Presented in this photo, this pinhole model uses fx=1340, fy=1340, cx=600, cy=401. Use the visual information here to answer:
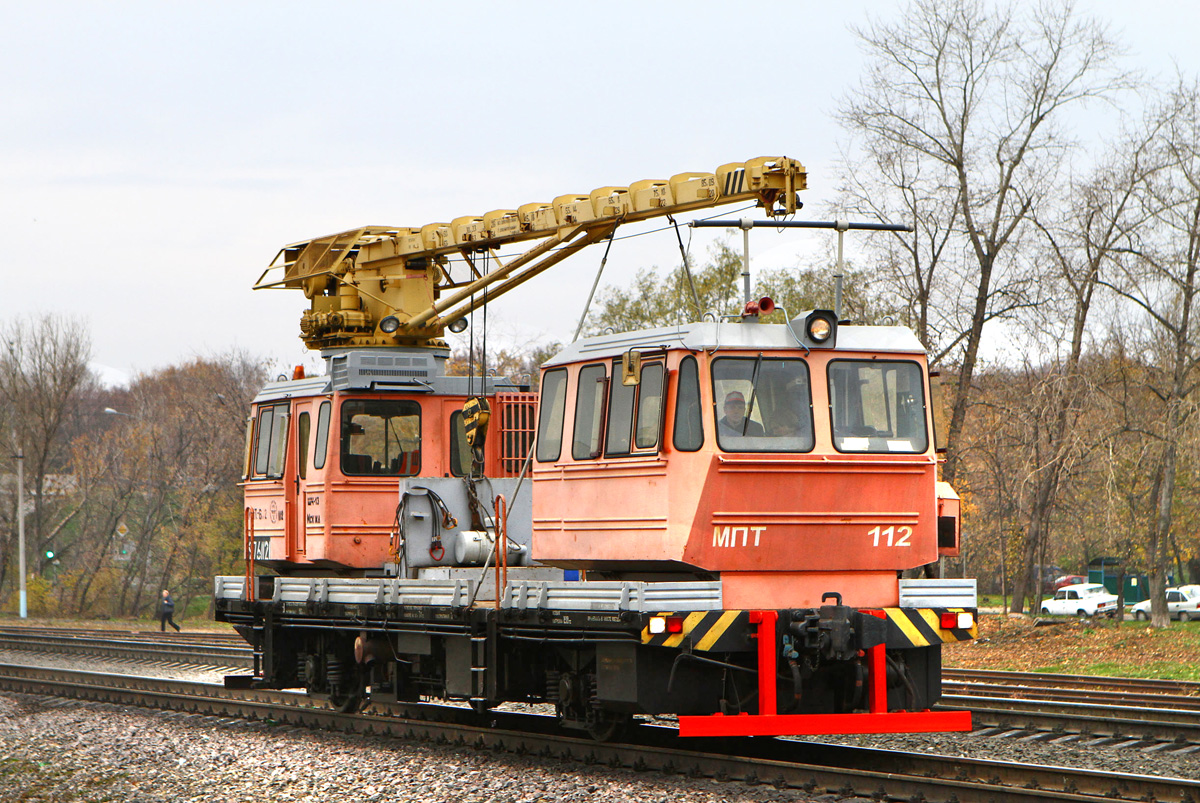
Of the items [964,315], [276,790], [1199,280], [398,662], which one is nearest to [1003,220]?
[964,315]

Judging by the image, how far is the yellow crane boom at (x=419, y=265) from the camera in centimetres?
1318

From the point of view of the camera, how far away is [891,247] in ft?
93.1

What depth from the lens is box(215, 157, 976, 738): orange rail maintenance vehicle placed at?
9750mm

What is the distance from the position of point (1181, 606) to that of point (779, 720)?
39.4 metres

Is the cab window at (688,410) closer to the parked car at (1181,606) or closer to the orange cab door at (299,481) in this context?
the orange cab door at (299,481)

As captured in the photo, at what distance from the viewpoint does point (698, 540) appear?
9820 millimetres

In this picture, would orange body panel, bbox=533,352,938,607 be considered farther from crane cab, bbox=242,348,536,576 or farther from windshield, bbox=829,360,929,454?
crane cab, bbox=242,348,536,576

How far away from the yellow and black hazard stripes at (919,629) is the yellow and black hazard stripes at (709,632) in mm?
1220

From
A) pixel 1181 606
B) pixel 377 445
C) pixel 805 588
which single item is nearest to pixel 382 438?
A: pixel 377 445

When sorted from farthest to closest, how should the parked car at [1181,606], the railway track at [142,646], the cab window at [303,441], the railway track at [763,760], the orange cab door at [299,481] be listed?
1. the parked car at [1181,606]
2. the railway track at [142,646]
3. the cab window at [303,441]
4. the orange cab door at [299,481]
5. the railway track at [763,760]

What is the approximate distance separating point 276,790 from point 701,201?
591 cm

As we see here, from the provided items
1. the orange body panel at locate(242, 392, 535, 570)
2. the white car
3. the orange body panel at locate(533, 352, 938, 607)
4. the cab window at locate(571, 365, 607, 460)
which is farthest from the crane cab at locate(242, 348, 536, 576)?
the white car

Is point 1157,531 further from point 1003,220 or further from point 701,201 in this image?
point 701,201

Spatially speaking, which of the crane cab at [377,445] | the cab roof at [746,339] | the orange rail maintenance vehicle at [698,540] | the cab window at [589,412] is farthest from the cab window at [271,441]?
the cab roof at [746,339]
